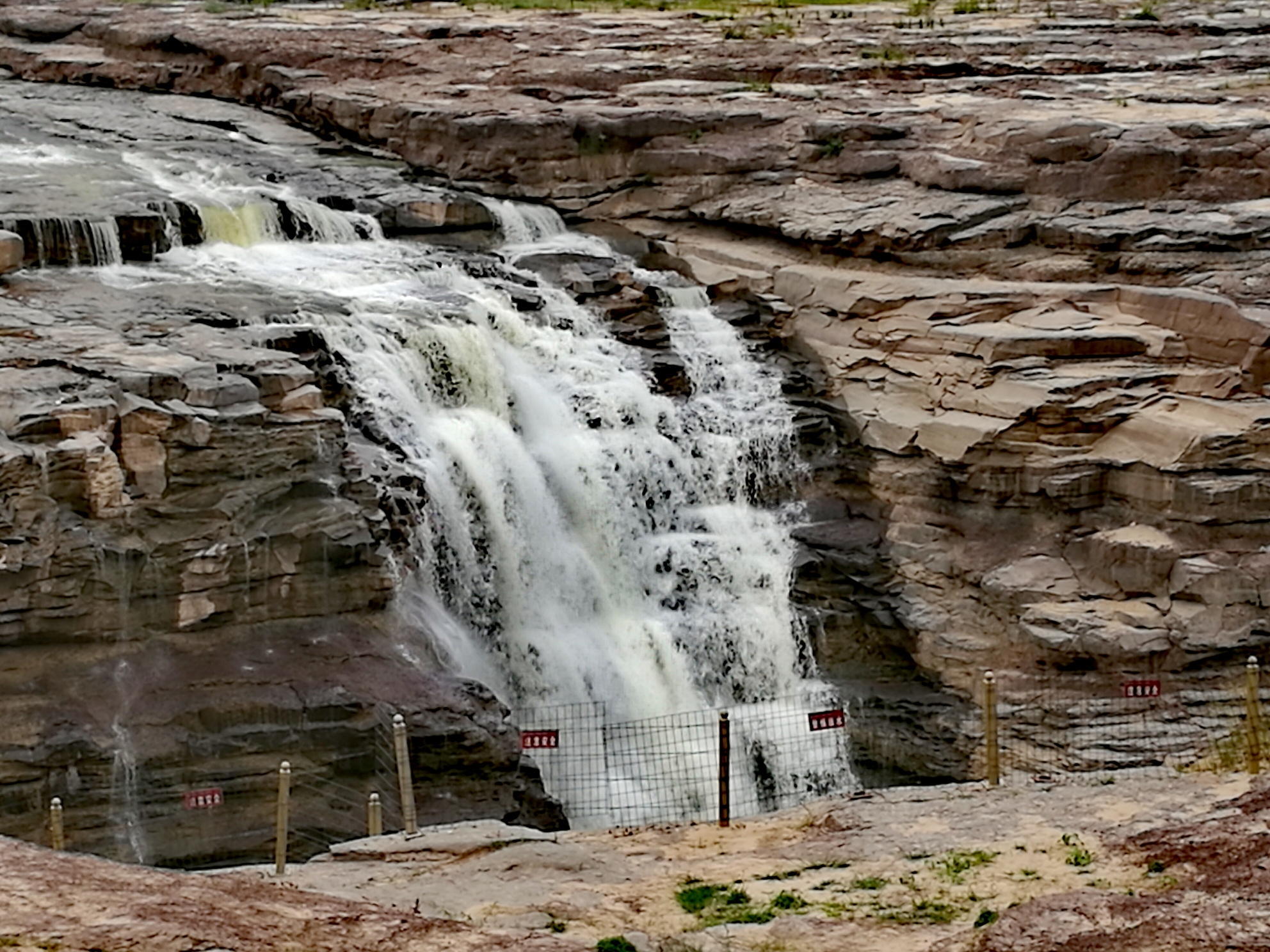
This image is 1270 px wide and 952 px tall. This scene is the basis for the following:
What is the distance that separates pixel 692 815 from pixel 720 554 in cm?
351

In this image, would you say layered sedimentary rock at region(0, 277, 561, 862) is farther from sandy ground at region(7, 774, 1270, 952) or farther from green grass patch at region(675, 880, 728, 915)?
green grass patch at region(675, 880, 728, 915)

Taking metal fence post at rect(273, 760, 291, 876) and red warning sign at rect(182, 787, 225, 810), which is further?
red warning sign at rect(182, 787, 225, 810)

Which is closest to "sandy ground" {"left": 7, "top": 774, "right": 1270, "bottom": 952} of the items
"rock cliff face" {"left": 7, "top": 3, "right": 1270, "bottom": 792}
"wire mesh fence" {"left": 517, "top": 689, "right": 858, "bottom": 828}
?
"wire mesh fence" {"left": 517, "top": 689, "right": 858, "bottom": 828}

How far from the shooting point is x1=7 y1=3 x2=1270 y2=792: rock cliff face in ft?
64.1

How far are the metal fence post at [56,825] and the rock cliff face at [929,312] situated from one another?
5.79ft

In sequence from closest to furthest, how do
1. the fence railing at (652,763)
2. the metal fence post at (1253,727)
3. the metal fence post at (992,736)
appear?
the metal fence post at (1253,727) < the metal fence post at (992,736) < the fence railing at (652,763)

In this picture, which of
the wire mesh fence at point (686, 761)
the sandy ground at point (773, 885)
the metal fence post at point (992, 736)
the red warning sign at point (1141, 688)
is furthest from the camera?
the wire mesh fence at point (686, 761)

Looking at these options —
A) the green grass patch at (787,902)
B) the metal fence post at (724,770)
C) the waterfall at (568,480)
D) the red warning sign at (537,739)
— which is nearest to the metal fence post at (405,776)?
the red warning sign at (537,739)

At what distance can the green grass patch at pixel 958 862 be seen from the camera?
11.6 meters

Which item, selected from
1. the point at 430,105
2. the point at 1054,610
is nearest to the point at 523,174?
the point at 430,105

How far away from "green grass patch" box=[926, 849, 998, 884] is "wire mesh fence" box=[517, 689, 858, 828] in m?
5.61

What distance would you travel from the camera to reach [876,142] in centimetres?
2511

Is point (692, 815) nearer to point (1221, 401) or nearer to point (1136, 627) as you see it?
point (1136, 627)

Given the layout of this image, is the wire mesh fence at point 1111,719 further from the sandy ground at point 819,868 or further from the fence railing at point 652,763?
the sandy ground at point 819,868
